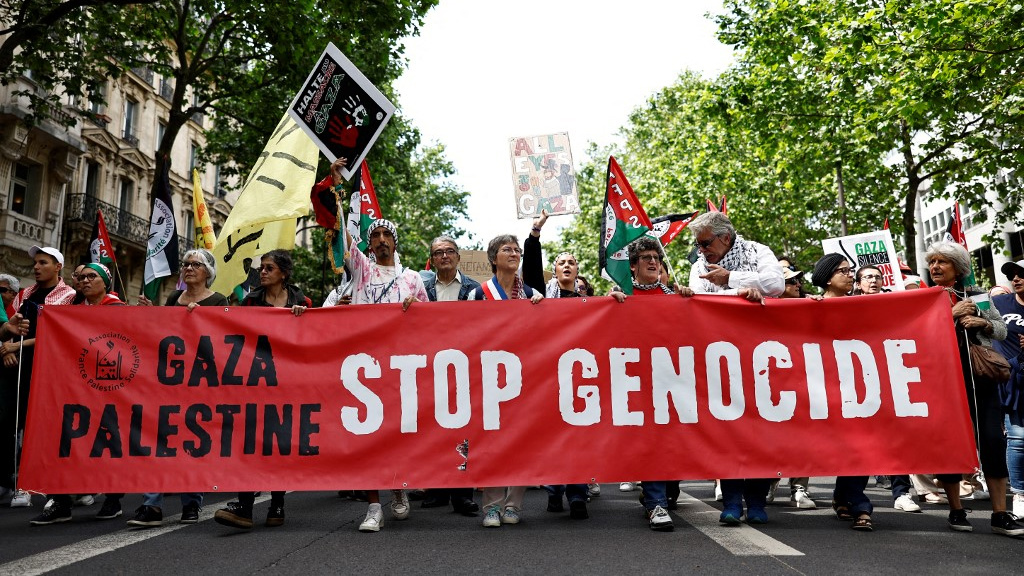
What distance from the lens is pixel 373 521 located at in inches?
213

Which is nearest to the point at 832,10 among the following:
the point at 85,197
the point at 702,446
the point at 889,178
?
the point at 889,178

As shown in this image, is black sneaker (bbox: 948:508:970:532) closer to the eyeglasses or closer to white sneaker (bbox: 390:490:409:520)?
the eyeglasses

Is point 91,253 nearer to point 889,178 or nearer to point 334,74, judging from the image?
point 334,74

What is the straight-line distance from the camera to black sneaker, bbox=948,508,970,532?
540 centimetres

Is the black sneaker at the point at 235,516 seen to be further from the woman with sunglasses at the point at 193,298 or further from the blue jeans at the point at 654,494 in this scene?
the blue jeans at the point at 654,494

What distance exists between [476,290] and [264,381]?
5.25 ft

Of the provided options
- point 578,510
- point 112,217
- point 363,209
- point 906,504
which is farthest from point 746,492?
point 112,217

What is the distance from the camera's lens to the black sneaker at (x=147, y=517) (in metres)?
5.54

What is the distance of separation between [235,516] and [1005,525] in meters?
4.63

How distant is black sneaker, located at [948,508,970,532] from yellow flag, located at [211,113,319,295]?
5220 millimetres

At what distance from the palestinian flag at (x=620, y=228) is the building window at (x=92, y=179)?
25.8m

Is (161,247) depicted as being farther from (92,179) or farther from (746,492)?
(92,179)

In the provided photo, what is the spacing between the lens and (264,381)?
5.77 m

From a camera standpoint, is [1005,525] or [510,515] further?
[510,515]
